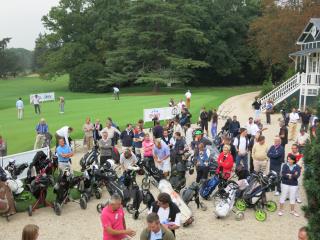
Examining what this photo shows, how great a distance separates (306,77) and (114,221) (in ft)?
98.8

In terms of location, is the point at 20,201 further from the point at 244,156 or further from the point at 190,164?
the point at 244,156

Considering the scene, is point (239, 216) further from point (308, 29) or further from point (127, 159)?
point (308, 29)

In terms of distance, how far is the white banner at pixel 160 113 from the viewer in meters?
25.3

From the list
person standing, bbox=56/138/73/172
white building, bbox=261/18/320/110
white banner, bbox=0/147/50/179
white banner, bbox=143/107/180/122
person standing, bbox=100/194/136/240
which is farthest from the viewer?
white building, bbox=261/18/320/110

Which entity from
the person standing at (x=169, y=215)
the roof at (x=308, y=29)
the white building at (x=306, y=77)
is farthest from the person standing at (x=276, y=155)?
the roof at (x=308, y=29)

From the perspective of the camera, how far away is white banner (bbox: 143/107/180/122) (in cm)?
2531

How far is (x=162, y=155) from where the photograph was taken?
12.8 m

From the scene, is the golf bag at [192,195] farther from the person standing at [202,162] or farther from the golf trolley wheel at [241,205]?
the person standing at [202,162]

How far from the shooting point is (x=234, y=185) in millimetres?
10781

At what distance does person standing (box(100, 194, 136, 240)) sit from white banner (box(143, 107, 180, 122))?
18584 mm

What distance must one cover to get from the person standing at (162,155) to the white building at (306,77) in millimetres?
20753

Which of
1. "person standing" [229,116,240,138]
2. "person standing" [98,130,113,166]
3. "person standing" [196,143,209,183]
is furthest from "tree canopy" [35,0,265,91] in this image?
"person standing" [196,143,209,183]

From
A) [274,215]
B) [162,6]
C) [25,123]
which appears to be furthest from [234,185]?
[162,6]

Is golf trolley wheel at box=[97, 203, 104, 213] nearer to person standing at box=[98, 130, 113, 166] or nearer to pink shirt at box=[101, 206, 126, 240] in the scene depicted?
person standing at box=[98, 130, 113, 166]
